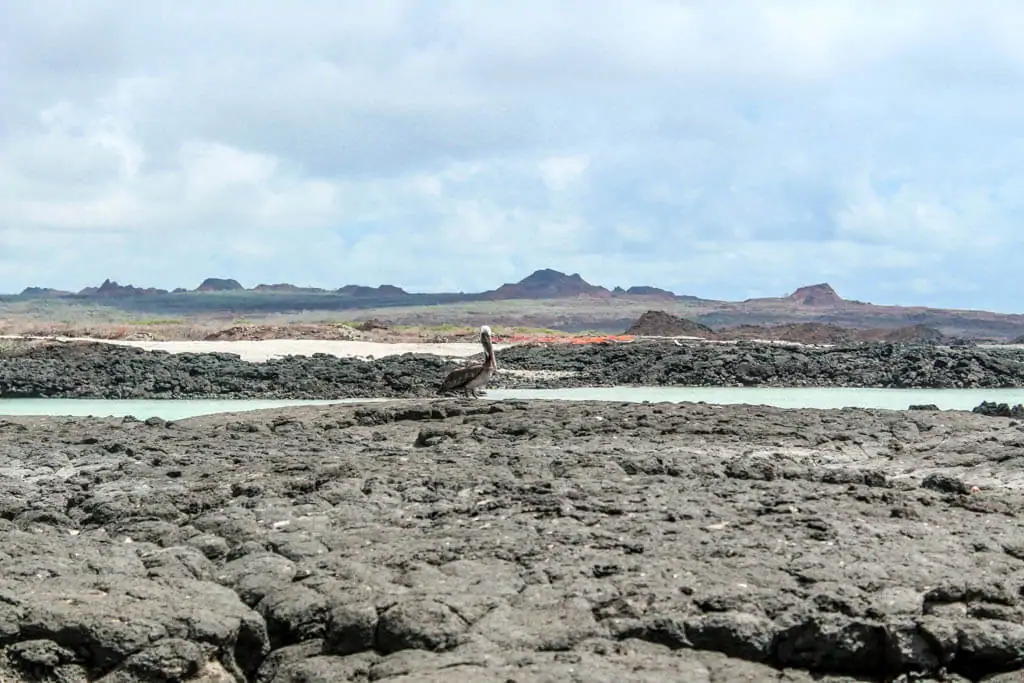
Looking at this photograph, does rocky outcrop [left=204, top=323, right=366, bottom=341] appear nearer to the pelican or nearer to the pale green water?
the pale green water

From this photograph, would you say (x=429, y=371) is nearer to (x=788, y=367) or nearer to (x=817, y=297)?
(x=788, y=367)

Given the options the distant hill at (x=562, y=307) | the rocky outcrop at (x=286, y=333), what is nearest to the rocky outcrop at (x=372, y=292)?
the distant hill at (x=562, y=307)

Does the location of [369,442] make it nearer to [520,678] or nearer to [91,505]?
[91,505]

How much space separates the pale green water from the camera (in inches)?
866

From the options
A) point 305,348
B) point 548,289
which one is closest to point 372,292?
point 548,289

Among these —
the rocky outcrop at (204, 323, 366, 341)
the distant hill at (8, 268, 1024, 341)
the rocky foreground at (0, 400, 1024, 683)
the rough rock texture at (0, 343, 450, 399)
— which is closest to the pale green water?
the rough rock texture at (0, 343, 450, 399)

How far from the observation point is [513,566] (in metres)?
6.95

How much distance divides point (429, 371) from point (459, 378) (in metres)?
11.0

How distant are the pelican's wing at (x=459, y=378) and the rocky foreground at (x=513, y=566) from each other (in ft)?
21.4

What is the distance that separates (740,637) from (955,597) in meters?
1.12

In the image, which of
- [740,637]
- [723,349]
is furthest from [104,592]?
[723,349]

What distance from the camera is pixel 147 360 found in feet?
97.6

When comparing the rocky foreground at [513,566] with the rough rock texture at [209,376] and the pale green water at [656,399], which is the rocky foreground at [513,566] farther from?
the rough rock texture at [209,376]

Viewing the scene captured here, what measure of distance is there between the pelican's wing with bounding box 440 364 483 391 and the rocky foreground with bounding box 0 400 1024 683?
257 inches
